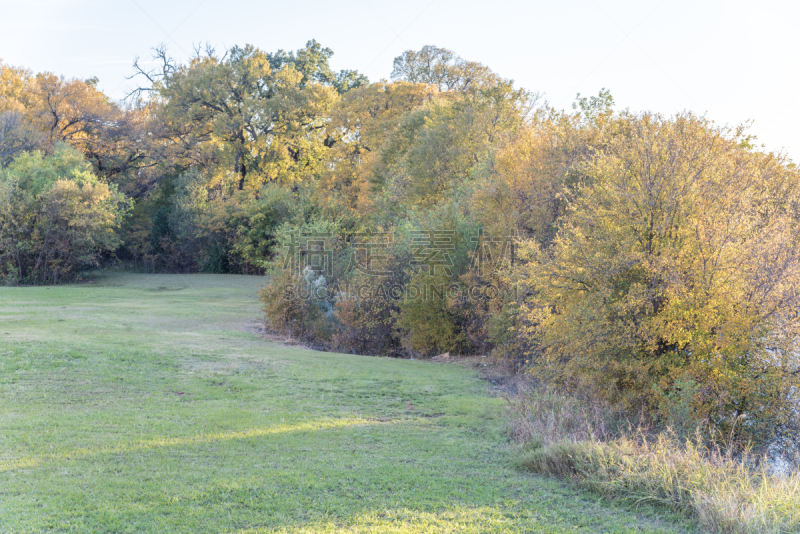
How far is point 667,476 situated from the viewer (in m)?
6.80

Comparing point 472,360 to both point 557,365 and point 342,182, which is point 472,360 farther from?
point 342,182

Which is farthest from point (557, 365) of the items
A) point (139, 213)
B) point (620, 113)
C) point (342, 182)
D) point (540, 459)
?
point (139, 213)

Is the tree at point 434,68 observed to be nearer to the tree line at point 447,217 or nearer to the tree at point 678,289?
the tree line at point 447,217

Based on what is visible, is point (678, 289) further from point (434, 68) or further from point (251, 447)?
point (434, 68)

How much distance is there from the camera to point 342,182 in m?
43.5

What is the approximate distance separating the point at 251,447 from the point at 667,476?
5.24 m

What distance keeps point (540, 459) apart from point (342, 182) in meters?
37.3

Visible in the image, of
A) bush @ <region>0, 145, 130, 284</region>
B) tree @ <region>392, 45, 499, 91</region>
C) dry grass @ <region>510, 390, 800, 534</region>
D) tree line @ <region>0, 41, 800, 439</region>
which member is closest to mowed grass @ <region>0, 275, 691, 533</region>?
dry grass @ <region>510, 390, 800, 534</region>

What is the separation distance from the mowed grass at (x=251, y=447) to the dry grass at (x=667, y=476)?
328mm

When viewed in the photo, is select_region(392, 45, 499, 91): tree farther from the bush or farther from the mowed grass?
the mowed grass

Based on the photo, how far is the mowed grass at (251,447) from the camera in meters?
5.72

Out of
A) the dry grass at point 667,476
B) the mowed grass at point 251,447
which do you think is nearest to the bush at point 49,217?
the mowed grass at point 251,447

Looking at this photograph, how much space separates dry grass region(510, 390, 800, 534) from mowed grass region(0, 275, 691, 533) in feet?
1.08

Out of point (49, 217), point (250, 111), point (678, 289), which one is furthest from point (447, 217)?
point (250, 111)
